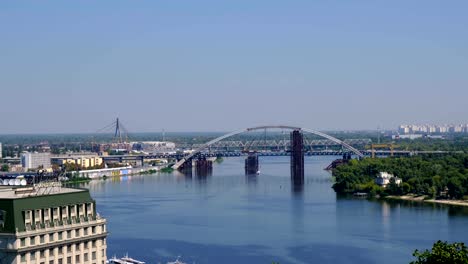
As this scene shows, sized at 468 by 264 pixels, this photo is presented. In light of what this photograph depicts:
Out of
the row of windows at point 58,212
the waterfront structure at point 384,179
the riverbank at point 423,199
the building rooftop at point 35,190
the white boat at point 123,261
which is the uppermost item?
the building rooftop at point 35,190

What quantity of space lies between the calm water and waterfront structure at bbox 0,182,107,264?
11.0m

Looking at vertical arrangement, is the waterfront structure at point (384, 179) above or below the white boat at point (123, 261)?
above

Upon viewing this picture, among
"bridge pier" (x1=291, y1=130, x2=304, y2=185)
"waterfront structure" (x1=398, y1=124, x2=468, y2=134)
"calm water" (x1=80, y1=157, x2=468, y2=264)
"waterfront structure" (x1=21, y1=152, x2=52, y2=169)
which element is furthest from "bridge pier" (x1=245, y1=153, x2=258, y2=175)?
"waterfront structure" (x1=398, y1=124, x2=468, y2=134)

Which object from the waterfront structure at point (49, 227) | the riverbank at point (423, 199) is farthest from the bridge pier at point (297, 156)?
the waterfront structure at point (49, 227)

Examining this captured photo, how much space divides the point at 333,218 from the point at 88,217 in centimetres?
2200

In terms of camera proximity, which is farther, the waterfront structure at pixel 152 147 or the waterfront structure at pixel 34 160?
the waterfront structure at pixel 152 147

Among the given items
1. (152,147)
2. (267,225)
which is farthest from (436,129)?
(267,225)

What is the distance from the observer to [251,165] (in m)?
73.2

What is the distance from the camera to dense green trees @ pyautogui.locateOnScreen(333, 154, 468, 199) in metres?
45.1

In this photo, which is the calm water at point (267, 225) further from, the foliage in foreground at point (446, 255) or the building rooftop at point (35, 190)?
the foliage in foreground at point (446, 255)

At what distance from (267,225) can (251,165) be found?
39.2 meters

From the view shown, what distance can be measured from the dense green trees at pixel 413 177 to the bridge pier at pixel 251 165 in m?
13.3

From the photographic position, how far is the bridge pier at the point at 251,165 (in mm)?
70912

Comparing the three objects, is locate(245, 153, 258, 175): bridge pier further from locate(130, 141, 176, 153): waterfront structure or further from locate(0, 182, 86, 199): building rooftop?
locate(0, 182, 86, 199): building rooftop
